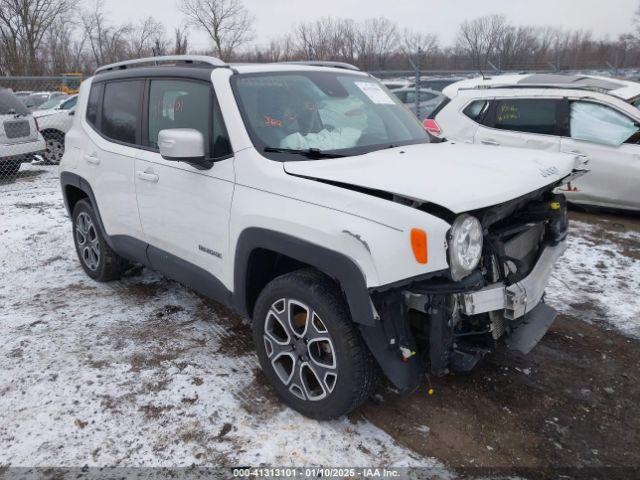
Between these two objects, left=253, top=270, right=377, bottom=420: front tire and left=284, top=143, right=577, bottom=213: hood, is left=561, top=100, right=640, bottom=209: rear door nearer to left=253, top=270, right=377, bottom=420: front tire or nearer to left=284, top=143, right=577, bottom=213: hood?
left=284, top=143, right=577, bottom=213: hood

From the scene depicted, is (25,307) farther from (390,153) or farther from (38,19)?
(38,19)

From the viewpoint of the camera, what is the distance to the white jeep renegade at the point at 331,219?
2.39 metres

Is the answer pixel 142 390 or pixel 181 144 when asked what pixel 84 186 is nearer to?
pixel 181 144

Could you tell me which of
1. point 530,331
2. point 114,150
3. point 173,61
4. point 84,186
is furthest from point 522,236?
point 84,186

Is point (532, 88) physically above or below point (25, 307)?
above

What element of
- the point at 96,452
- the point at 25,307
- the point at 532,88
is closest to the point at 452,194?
the point at 96,452

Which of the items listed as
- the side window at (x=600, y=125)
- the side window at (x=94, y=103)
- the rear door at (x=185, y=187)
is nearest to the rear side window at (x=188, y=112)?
the rear door at (x=185, y=187)

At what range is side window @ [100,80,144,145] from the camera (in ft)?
12.9

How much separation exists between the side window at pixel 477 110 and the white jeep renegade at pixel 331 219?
3.66 metres

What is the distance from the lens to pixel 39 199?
8164mm

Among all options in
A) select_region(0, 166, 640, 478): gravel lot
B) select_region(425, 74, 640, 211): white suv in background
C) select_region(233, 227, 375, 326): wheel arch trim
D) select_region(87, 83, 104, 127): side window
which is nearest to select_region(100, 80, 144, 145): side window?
select_region(87, 83, 104, 127): side window

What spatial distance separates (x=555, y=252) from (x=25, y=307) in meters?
4.18

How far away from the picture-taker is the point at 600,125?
6566mm

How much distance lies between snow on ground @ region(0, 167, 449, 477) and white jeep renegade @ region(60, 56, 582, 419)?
11.1 inches
